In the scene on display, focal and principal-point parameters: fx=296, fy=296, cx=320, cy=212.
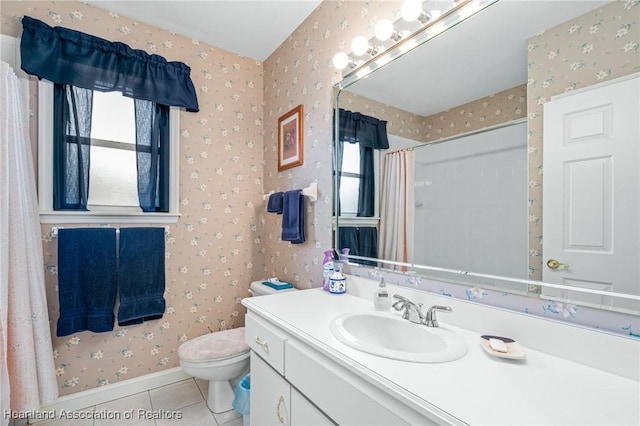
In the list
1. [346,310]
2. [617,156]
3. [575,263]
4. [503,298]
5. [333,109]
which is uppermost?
[333,109]

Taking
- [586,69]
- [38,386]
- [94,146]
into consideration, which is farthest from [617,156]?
[38,386]

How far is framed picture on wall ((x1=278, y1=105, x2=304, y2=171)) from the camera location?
6.57 feet

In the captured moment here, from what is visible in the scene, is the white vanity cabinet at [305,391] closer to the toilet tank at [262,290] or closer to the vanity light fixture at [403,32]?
the toilet tank at [262,290]

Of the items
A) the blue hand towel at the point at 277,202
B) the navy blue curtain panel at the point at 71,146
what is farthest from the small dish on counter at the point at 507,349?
the navy blue curtain panel at the point at 71,146

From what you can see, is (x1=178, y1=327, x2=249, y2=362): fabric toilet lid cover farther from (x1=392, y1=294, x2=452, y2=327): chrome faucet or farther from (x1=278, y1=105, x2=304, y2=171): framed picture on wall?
(x1=278, y1=105, x2=304, y2=171): framed picture on wall

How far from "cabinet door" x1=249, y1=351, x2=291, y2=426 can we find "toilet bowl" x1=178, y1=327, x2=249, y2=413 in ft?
1.24

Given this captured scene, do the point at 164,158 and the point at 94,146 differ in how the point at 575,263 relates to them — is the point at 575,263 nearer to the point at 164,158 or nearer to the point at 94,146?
the point at 164,158

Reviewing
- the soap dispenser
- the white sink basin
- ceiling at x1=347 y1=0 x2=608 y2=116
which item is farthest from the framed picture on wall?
the white sink basin

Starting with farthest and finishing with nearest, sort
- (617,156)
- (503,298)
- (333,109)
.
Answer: (333,109) < (503,298) < (617,156)

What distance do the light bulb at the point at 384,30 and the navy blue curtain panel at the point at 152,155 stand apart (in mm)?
1527

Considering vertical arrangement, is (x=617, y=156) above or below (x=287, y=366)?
above

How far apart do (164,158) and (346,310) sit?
1621 millimetres

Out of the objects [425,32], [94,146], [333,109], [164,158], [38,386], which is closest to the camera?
[425,32]

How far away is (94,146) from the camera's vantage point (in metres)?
1.88
